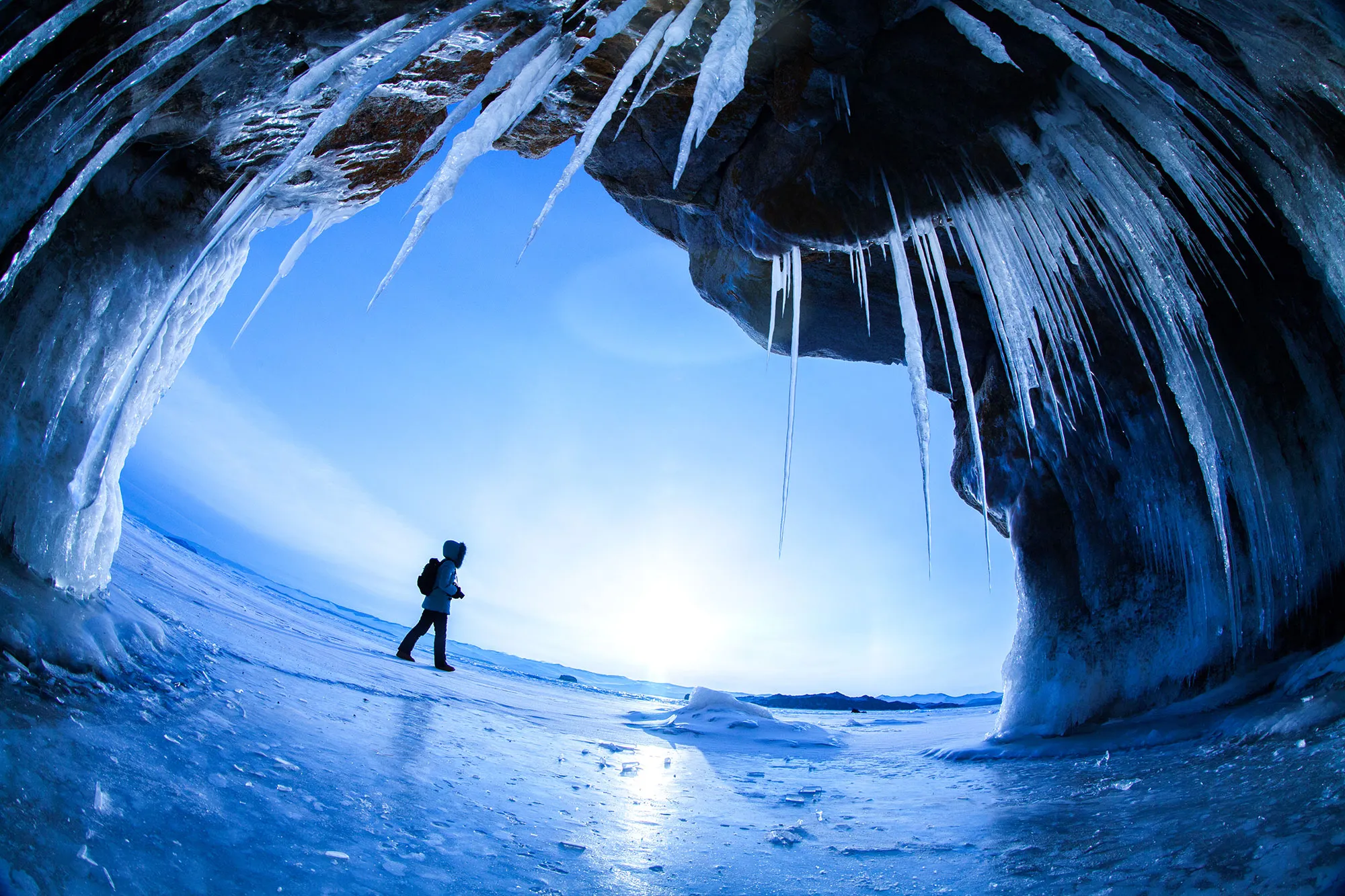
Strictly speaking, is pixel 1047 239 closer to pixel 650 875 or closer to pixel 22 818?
pixel 650 875

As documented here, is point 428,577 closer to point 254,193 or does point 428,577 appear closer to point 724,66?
point 254,193

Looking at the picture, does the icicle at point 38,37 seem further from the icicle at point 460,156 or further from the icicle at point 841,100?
the icicle at point 841,100

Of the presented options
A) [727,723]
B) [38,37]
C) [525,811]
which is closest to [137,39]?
[38,37]

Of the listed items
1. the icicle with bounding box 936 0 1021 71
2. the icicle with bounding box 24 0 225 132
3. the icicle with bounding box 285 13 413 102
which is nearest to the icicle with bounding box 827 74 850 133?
the icicle with bounding box 936 0 1021 71

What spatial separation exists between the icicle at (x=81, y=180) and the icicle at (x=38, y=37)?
536 millimetres

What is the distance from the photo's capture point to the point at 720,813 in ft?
8.16

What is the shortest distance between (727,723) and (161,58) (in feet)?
21.4

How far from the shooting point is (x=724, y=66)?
265cm

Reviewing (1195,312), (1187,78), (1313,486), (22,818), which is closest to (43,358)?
(22,818)

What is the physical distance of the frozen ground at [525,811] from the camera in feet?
4.33

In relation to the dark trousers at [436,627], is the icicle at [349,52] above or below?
above

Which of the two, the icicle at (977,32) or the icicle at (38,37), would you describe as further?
the icicle at (977,32)

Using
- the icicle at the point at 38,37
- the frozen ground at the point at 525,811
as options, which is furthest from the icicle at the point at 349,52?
the frozen ground at the point at 525,811

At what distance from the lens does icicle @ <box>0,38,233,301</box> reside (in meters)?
2.40
